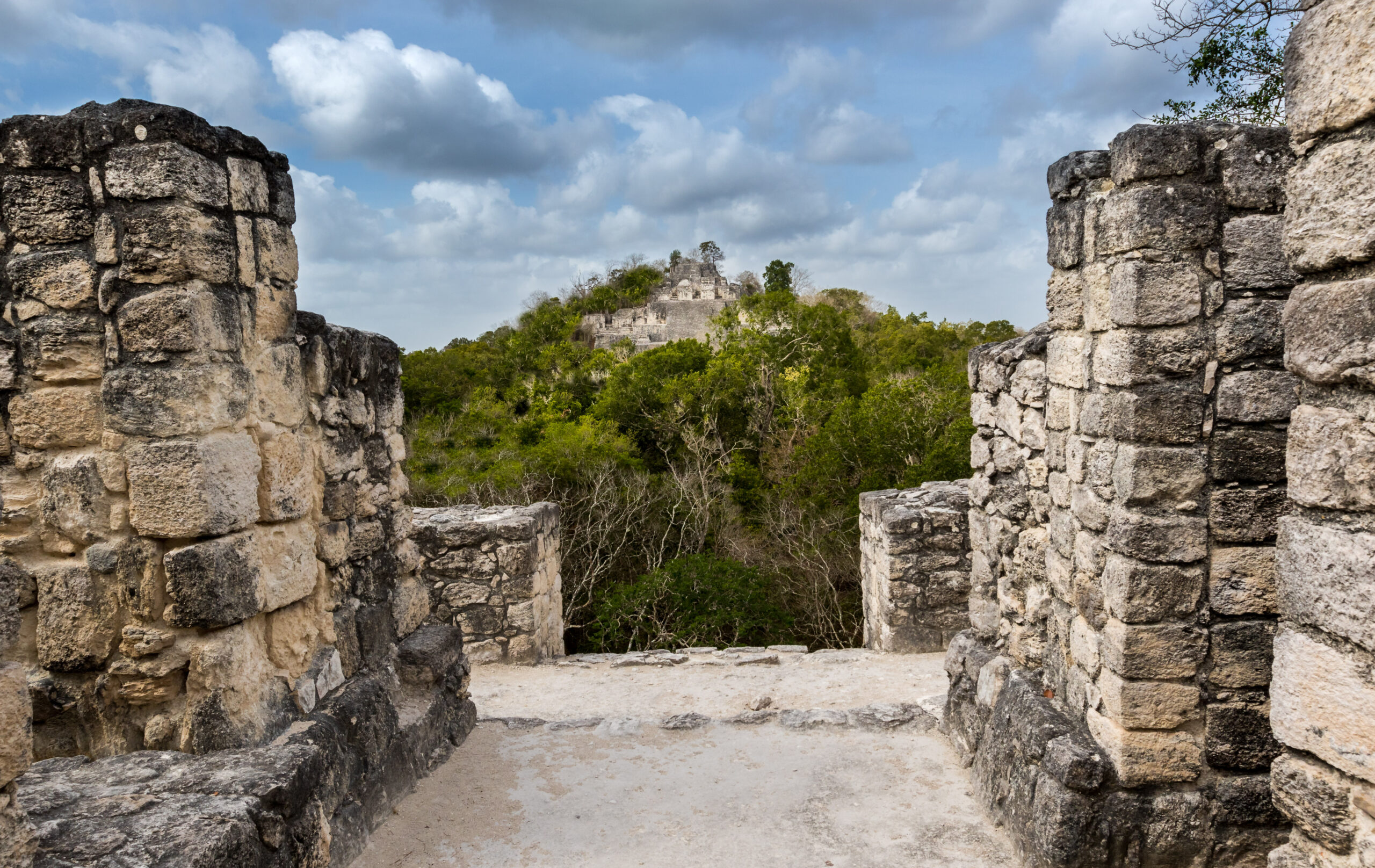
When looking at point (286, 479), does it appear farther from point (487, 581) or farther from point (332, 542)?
point (487, 581)

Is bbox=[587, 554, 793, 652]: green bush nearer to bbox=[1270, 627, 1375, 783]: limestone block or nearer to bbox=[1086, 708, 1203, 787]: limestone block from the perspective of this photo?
bbox=[1086, 708, 1203, 787]: limestone block

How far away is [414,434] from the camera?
18.5 m

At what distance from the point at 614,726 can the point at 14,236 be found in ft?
10.8

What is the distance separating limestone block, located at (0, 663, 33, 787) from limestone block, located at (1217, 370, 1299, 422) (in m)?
3.18

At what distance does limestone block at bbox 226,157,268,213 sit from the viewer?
2.87 meters

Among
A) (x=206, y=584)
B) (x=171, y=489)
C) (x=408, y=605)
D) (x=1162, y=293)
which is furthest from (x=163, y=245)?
(x=1162, y=293)

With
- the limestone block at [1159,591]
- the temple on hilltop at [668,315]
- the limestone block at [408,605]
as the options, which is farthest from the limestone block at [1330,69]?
the temple on hilltop at [668,315]

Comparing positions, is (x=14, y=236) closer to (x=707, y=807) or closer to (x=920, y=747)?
(x=707, y=807)

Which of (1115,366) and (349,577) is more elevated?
(1115,366)

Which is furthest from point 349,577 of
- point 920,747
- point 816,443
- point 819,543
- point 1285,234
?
point 816,443

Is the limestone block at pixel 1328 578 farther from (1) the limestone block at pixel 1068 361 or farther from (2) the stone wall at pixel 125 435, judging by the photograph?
(2) the stone wall at pixel 125 435

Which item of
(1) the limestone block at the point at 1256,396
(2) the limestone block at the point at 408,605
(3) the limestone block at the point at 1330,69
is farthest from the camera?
(2) the limestone block at the point at 408,605

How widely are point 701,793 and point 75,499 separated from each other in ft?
8.52

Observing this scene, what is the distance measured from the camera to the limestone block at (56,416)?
8.77 feet
